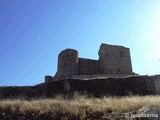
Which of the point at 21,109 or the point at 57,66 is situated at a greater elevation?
the point at 57,66

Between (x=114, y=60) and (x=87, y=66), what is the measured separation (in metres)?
3.69

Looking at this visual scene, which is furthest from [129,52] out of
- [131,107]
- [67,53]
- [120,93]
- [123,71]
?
[131,107]

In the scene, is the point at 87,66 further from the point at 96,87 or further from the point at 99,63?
the point at 96,87

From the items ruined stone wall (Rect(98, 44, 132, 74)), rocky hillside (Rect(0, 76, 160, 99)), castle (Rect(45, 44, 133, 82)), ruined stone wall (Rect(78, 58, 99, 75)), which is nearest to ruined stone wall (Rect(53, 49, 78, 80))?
castle (Rect(45, 44, 133, 82))

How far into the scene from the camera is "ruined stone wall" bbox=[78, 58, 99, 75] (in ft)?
107

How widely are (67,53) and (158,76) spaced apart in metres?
14.3

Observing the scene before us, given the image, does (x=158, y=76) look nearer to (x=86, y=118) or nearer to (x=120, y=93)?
(x=120, y=93)

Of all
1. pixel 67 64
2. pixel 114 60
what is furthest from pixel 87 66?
pixel 114 60

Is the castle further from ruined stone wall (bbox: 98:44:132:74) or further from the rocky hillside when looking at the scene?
the rocky hillside

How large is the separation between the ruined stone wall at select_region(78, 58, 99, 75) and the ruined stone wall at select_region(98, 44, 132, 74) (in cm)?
80

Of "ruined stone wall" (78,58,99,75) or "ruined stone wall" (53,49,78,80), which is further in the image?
"ruined stone wall" (78,58,99,75)

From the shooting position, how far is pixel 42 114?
1064 centimetres

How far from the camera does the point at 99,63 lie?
34125mm

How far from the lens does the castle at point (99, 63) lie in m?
31.5
